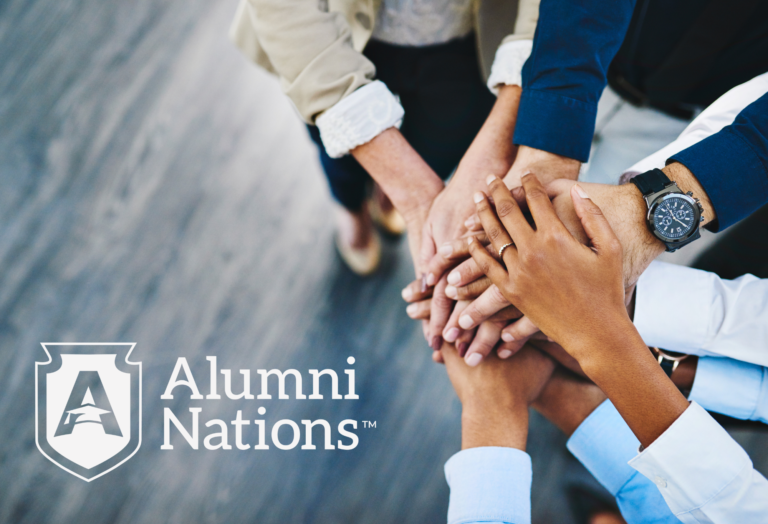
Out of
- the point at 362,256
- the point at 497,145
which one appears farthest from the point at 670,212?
the point at 362,256

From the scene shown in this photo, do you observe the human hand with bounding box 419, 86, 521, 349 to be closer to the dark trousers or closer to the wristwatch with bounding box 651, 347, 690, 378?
the dark trousers

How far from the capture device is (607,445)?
844 millimetres

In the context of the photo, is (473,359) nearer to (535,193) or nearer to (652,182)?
(535,193)

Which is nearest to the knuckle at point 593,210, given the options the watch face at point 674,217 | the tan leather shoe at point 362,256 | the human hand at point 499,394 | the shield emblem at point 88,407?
the watch face at point 674,217

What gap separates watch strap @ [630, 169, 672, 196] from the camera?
0.69 meters

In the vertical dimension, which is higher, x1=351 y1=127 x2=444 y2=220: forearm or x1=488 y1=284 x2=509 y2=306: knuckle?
x1=351 y1=127 x2=444 y2=220: forearm

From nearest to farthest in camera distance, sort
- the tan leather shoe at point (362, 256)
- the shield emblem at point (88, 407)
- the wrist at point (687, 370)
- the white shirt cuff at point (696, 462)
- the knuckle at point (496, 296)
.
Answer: the white shirt cuff at point (696, 462) → the knuckle at point (496, 296) → the wrist at point (687, 370) → the shield emblem at point (88, 407) → the tan leather shoe at point (362, 256)

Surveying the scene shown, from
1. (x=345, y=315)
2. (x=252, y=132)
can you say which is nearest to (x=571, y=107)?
(x=345, y=315)

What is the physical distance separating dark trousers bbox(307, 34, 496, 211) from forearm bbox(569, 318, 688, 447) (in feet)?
2.20

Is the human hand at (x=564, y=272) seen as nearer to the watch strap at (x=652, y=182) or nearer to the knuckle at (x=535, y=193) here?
the knuckle at (x=535, y=193)

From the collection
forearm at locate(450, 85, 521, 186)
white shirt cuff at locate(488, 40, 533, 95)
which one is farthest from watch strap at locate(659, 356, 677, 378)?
white shirt cuff at locate(488, 40, 533, 95)

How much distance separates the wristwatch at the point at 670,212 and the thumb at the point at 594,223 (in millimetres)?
95

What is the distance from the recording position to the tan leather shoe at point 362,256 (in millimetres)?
1399

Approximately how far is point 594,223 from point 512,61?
0.40 metres
